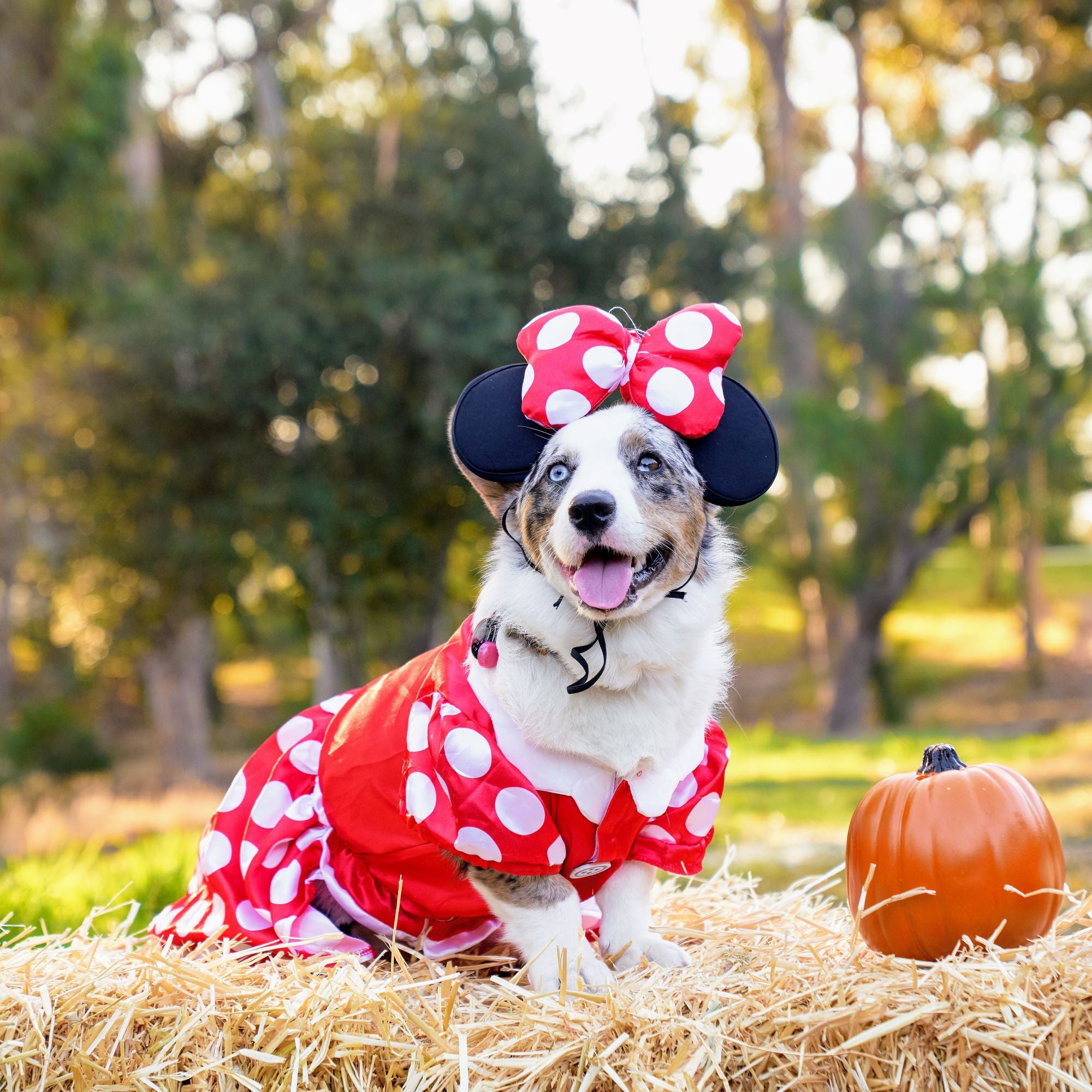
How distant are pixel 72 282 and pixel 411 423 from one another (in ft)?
14.7

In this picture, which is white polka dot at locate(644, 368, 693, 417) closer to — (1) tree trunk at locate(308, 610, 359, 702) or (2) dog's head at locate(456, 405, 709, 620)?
(2) dog's head at locate(456, 405, 709, 620)

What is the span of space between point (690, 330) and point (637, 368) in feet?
0.53

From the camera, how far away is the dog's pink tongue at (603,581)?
7.97 feet

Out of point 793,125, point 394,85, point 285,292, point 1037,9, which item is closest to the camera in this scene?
point 285,292

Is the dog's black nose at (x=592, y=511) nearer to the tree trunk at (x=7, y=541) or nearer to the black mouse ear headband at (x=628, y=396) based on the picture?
the black mouse ear headband at (x=628, y=396)

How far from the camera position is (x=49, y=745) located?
15930 mm

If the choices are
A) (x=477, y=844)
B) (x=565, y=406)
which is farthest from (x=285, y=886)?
(x=565, y=406)

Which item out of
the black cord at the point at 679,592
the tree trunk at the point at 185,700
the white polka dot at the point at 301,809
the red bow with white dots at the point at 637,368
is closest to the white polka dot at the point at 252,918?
the white polka dot at the point at 301,809

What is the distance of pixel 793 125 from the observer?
19766 millimetres

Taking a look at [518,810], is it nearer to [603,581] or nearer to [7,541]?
[603,581]

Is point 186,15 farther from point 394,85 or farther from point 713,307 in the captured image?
point 713,307

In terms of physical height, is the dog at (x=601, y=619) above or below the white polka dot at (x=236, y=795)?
above

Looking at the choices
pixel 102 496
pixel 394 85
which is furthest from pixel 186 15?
pixel 102 496

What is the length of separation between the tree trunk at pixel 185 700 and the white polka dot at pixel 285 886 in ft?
39.5
